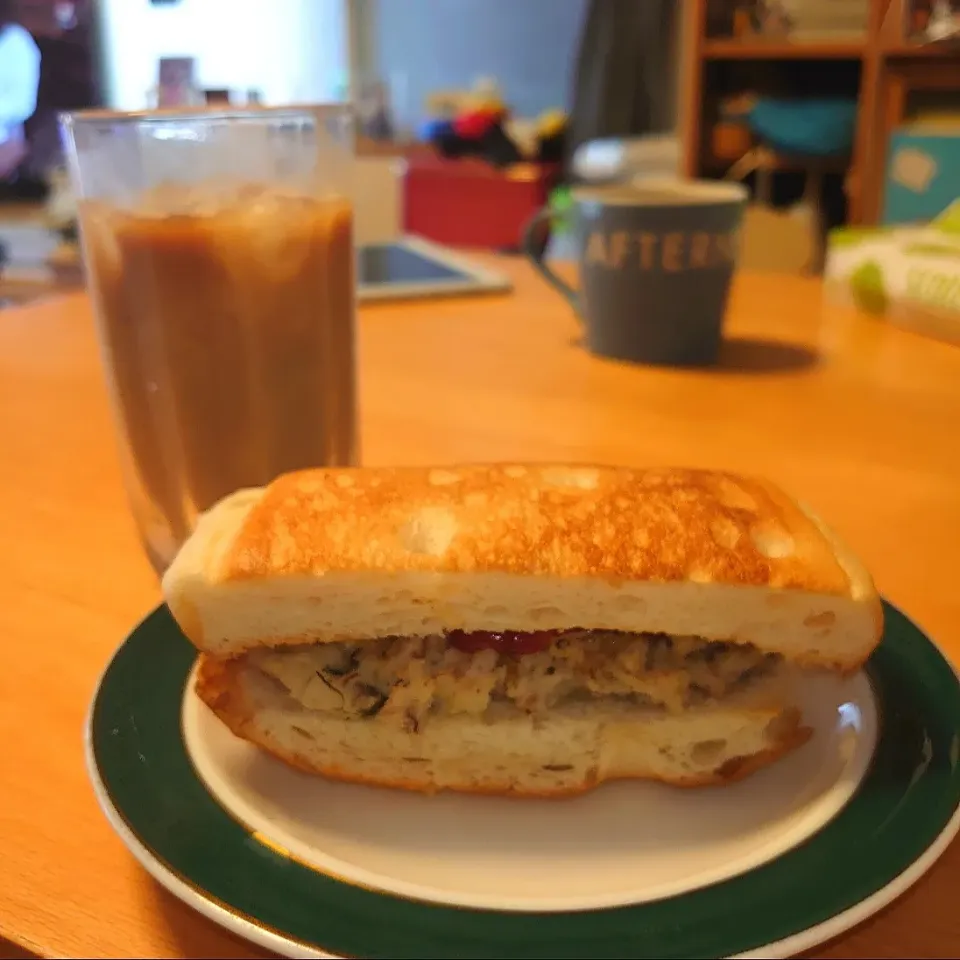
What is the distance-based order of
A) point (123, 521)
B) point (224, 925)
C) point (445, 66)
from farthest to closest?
point (445, 66) → point (123, 521) → point (224, 925)

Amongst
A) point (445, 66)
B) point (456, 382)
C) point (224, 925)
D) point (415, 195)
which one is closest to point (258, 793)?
point (224, 925)

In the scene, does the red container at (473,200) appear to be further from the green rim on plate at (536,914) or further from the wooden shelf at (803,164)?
the green rim on plate at (536,914)

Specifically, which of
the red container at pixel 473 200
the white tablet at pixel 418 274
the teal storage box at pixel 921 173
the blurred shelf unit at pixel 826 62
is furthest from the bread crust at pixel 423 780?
the red container at pixel 473 200

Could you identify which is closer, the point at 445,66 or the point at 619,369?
the point at 619,369

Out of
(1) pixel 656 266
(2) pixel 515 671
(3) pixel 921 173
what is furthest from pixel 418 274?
(3) pixel 921 173

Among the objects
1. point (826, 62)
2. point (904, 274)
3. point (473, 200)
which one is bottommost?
A: point (473, 200)

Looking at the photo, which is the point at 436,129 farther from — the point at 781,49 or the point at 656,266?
the point at 656,266

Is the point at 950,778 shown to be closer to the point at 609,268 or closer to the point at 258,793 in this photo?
the point at 258,793
